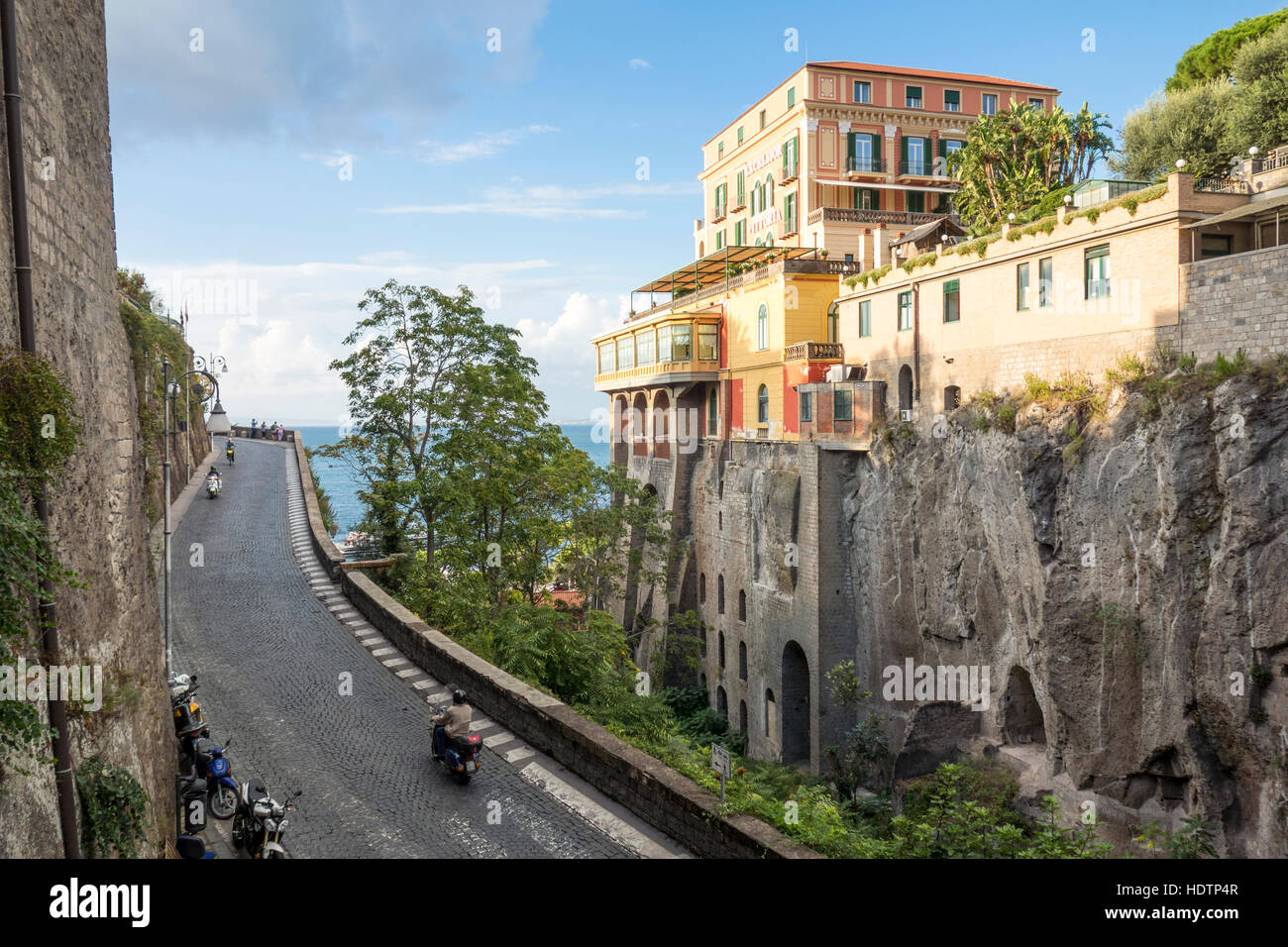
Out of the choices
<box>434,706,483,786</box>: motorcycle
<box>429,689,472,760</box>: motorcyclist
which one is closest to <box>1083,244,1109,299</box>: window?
<box>429,689,472,760</box>: motorcyclist

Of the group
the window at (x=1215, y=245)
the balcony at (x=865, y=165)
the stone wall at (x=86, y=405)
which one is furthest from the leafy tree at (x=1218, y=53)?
the stone wall at (x=86, y=405)

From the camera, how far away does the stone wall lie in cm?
746

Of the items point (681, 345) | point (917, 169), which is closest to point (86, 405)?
point (681, 345)

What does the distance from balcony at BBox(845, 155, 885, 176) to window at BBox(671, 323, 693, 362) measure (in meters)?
11.9

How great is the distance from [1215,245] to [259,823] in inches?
864

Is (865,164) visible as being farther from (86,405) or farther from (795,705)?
(86,405)

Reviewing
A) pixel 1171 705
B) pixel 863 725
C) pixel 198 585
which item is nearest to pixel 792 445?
pixel 863 725

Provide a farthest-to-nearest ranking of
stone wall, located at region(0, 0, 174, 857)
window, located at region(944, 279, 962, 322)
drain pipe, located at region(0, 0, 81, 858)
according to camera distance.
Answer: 1. window, located at region(944, 279, 962, 322)
2. stone wall, located at region(0, 0, 174, 857)
3. drain pipe, located at region(0, 0, 81, 858)

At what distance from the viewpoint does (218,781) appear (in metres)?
11.1

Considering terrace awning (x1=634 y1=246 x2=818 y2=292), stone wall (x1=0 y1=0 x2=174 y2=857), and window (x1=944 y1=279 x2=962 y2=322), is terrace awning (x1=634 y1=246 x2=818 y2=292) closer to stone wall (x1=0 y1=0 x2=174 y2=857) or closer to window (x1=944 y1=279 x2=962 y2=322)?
window (x1=944 y1=279 x2=962 y2=322)

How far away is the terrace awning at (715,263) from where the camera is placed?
1534 inches
